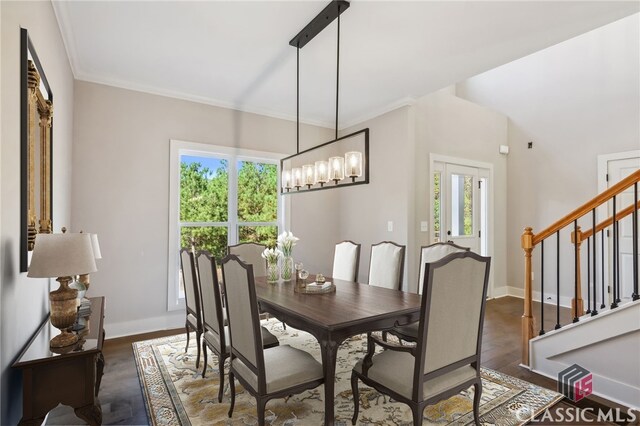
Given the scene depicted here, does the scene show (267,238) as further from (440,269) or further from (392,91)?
(440,269)

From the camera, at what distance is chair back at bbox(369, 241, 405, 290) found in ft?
10.6

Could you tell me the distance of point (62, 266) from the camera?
1578mm

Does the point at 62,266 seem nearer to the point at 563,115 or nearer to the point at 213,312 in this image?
the point at 213,312

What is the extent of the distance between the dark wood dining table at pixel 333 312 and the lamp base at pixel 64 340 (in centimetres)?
111

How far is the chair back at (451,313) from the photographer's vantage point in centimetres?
168

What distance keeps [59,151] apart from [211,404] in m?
2.34

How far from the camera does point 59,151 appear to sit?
110 inches

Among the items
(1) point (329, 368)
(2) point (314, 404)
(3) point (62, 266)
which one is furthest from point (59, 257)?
(2) point (314, 404)

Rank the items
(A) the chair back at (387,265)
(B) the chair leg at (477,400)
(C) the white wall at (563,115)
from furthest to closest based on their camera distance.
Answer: (C) the white wall at (563,115) → (A) the chair back at (387,265) → (B) the chair leg at (477,400)

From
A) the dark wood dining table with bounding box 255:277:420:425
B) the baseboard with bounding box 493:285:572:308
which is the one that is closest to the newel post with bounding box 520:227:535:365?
the dark wood dining table with bounding box 255:277:420:425

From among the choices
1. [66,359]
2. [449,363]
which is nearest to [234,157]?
[66,359]

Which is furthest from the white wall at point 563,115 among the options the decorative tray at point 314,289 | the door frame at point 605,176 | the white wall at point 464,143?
the decorative tray at point 314,289

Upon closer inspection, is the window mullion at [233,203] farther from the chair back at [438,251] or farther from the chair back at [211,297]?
the chair back at [438,251]

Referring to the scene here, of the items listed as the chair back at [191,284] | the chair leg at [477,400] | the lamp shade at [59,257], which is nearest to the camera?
the lamp shade at [59,257]
